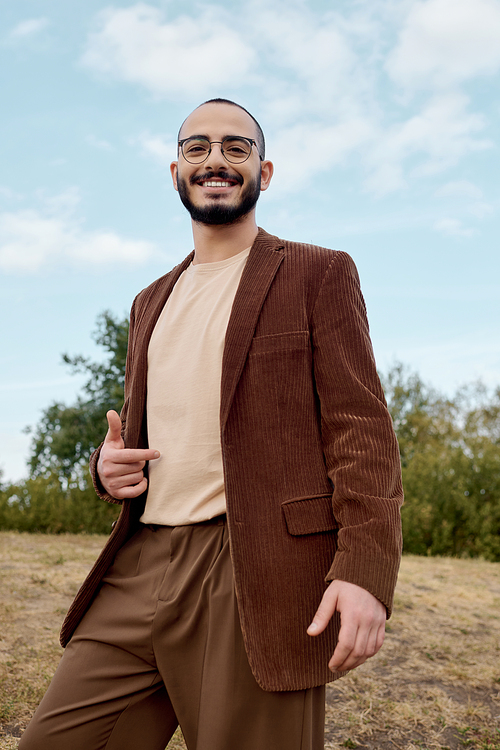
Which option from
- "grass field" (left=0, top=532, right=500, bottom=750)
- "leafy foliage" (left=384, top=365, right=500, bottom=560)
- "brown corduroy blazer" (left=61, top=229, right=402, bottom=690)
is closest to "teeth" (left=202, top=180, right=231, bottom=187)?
"brown corduroy blazer" (left=61, top=229, right=402, bottom=690)

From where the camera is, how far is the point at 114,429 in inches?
73.4

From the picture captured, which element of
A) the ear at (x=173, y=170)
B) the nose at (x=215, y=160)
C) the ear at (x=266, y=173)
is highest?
the ear at (x=173, y=170)

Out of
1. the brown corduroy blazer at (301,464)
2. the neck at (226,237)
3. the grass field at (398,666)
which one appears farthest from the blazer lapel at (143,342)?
the grass field at (398,666)

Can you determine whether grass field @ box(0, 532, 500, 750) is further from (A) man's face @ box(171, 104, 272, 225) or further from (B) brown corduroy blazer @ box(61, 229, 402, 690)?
(A) man's face @ box(171, 104, 272, 225)

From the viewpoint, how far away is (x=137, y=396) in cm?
201

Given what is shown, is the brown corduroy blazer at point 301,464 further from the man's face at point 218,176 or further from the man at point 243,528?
the man's face at point 218,176

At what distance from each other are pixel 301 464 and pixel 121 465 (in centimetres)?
57

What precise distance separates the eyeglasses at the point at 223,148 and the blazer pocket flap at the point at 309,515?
1.19 m

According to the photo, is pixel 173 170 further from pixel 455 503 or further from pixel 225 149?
pixel 455 503

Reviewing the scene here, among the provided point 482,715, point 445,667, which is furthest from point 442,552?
point 482,715

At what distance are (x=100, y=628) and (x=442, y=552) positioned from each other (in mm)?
9900

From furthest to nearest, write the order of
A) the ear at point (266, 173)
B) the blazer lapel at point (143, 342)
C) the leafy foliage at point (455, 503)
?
the leafy foliage at point (455, 503)
the ear at point (266, 173)
the blazer lapel at point (143, 342)

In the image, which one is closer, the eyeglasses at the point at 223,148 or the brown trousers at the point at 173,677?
the brown trousers at the point at 173,677

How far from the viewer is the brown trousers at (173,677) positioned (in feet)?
5.13
